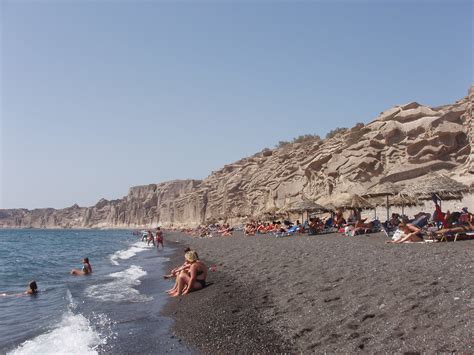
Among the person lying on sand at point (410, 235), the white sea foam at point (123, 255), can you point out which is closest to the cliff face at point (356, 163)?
the person lying on sand at point (410, 235)

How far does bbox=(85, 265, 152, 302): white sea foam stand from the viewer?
1047cm

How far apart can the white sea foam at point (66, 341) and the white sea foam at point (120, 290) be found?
7.44 ft

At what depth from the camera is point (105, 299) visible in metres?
10.6

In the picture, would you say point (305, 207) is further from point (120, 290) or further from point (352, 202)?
point (120, 290)

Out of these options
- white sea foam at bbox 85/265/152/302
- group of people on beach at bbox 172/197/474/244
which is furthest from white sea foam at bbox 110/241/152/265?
group of people on beach at bbox 172/197/474/244

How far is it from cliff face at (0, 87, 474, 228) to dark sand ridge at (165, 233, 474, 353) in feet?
56.7

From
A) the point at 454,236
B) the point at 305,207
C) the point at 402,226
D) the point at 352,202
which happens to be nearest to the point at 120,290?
the point at 402,226

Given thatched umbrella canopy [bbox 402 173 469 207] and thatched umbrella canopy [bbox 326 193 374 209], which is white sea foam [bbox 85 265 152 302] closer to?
thatched umbrella canopy [bbox 402 173 469 207]

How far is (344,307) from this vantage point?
603cm

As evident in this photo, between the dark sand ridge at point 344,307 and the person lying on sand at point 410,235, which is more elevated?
the person lying on sand at point 410,235

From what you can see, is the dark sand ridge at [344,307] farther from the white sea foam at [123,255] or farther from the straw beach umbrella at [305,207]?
the white sea foam at [123,255]

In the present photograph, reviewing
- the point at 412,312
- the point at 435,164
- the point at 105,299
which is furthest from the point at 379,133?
the point at 412,312

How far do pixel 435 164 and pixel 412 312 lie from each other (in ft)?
88.6

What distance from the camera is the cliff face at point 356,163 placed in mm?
29828
